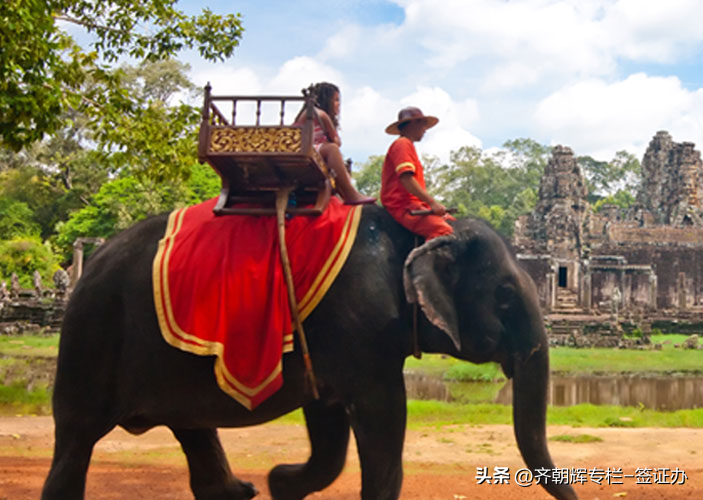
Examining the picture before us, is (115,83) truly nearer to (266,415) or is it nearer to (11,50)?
(11,50)

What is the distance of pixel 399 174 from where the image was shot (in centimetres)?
459

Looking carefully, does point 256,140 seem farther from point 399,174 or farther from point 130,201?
point 130,201

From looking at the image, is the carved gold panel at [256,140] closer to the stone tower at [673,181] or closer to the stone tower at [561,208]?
the stone tower at [561,208]

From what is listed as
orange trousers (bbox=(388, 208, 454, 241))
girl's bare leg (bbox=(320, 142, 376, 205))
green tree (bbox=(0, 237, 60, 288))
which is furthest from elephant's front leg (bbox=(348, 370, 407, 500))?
green tree (bbox=(0, 237, 60, 288))

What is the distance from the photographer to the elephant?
165 inches

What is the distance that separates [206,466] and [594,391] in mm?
13390

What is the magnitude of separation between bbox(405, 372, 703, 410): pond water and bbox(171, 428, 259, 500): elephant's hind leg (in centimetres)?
1018

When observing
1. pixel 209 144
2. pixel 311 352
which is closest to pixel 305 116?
pixel 209 144

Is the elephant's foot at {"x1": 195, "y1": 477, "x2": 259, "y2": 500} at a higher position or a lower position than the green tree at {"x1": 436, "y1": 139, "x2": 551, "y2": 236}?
lower

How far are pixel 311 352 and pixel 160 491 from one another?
3047 millimetres

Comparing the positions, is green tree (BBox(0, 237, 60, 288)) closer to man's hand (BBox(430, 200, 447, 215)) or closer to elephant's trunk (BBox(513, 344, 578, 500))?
man's hand (BBox(430, 200, 447, 215))

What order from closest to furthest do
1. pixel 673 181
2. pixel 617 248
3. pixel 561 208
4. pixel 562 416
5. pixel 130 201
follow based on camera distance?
pixel 562 416, pixel 130 201, pixel 561 208, pixel 617 248, pixel 673 181

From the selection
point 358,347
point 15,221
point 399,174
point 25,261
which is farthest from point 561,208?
point 358,347

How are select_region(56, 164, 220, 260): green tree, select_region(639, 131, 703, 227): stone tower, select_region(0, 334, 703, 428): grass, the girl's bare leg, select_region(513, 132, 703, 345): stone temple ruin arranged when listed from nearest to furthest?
the girl's bare leg < select_region(0, 334, 703, 428): grass < select_region(56, 164, 220, 260): green tree < select_region(513, 132, 703, 345): stone temple ruin < select_region(639, 131, 703, 227): stone tower
